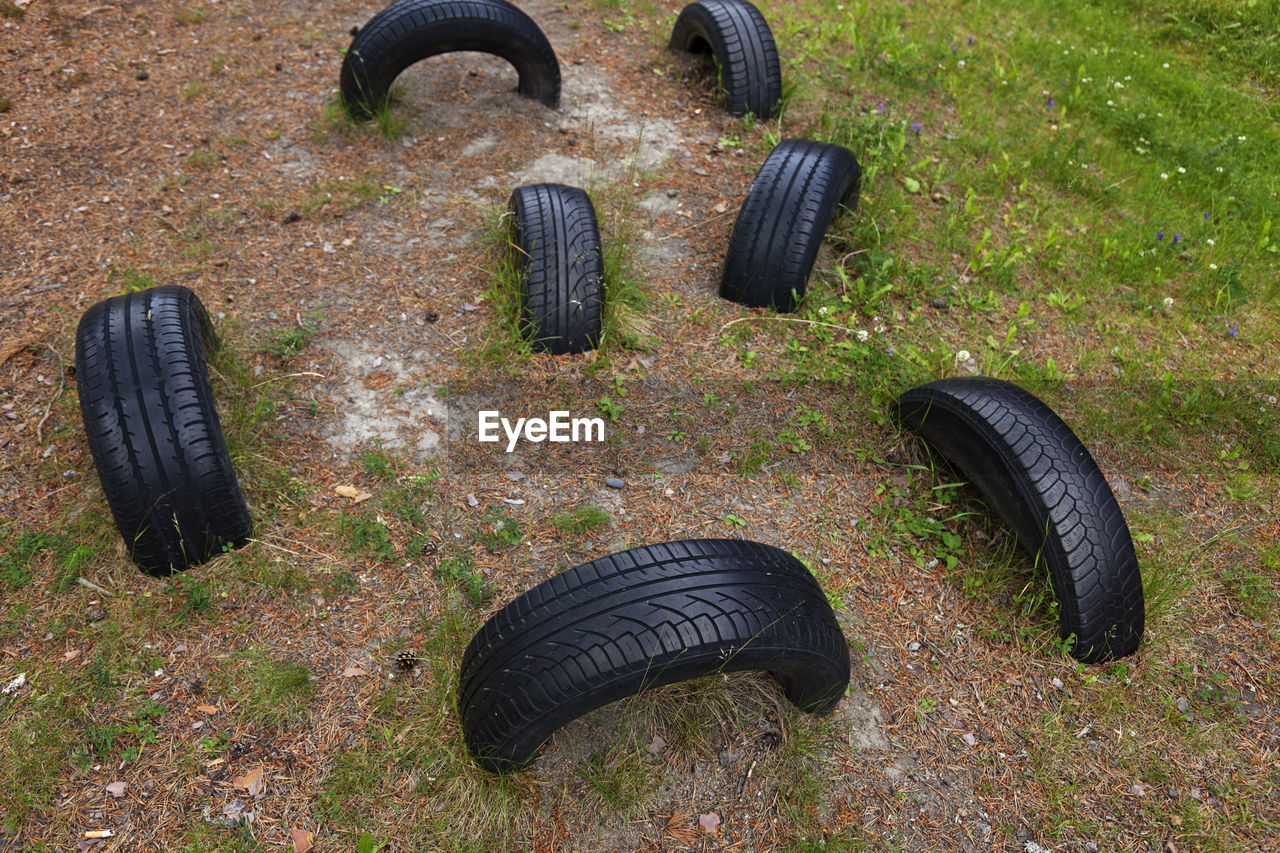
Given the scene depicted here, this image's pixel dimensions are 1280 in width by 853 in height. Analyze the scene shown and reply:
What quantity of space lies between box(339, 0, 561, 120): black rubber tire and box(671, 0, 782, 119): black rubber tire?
4.63 feet

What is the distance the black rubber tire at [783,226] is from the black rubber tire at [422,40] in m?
2.41

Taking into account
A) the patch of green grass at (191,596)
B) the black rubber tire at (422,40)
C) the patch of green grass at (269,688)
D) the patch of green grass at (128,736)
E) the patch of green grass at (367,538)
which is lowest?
the patch of green grass at (128,736)

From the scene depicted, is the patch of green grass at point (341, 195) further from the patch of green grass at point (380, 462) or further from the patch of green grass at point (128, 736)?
the patch of green grass at point (128, 736)

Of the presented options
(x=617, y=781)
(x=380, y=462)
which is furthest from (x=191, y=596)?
(x=617, y=781)

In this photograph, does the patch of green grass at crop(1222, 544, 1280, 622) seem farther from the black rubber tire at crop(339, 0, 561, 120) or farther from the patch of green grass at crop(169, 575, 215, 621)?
the black rubber tire at crop(339, 0, 561, 120)

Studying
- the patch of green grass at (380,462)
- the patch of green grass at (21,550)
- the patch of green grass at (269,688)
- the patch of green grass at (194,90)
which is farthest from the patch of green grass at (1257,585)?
the patch of green grass at (194,90)

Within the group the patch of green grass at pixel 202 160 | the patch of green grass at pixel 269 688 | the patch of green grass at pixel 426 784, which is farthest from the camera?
the patch of green grass at pixel 202 160

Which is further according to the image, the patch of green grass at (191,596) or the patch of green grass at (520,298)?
the patch of green grass at (520,298)

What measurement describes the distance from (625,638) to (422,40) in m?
4.83

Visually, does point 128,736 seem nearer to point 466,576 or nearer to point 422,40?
point 466,576

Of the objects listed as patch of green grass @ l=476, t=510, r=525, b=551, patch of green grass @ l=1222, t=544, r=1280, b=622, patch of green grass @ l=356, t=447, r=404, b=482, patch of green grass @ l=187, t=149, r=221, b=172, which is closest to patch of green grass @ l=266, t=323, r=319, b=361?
patch of green grass @ l=356, t=447, r=404, b=482

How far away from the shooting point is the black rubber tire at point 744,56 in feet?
20.4

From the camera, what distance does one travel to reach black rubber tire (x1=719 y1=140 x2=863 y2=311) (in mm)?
4641

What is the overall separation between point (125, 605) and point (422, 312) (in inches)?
85.4
